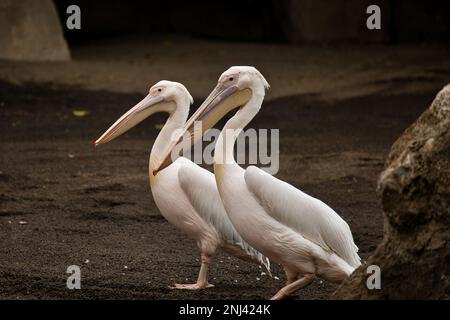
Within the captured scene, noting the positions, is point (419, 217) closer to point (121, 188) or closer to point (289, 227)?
point (289, 227)

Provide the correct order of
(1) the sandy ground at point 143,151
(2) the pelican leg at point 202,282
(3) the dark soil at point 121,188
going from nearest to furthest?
(2) the pelican leg at point 202,282, (3) the dark soil at point 121,188, (1) the sandy ground at point 143,151

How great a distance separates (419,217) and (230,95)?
59.8 inches

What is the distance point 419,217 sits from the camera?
3.61 meters

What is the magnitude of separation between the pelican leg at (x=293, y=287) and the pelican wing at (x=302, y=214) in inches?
6.5

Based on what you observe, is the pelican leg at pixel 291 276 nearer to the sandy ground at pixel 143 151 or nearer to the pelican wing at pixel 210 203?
the sandy ground at pixel 143 151

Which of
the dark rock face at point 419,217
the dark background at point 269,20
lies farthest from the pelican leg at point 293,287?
the dark background at point 269,20

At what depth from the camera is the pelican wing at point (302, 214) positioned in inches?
177

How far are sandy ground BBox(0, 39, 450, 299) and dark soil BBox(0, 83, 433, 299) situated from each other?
0.01 meters

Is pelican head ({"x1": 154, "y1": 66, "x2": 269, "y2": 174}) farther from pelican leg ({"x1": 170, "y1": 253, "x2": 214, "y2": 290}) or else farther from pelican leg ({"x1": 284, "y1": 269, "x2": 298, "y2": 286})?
pelican leg ({"x1": 284, "y1": 269, "x2": 298, "y2": 286})

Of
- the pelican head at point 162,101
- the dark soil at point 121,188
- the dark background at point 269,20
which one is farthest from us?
the dark background at point 269,20

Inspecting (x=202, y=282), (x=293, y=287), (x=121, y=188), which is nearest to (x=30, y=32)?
(x=121, y=188)

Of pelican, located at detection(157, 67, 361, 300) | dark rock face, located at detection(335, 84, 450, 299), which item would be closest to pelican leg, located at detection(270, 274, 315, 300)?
pelican, located at detection(157, 67, 361, 300)
